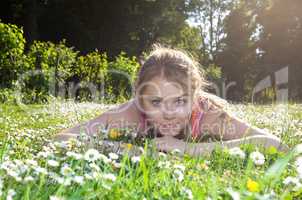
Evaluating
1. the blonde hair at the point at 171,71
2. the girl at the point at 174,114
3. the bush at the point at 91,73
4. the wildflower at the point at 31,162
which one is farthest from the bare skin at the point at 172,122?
the bush at the point at 91,73

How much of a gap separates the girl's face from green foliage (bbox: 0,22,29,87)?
35.9ft

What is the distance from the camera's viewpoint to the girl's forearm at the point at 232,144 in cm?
338

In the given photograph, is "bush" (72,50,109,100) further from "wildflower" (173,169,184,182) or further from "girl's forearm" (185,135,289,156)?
"wildflower" (173,169,184,182)

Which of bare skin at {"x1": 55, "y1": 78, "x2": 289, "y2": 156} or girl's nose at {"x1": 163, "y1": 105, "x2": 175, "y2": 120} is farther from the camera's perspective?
girl's nose at {"x1": 163, "y1": 105, "x2": 175, "y2": 120}

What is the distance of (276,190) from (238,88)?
145ft

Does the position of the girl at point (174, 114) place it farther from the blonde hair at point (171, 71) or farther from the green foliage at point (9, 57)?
the green foliage at point (9, 57)

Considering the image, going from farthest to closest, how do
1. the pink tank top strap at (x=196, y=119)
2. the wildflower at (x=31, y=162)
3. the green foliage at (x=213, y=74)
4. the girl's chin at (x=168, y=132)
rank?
the green foliage at (x=213, y=74), the pink tank top strap at (x=196, y=119), the girl's chin at (x=168, y=132), the wildflower at (x=31, y=162)

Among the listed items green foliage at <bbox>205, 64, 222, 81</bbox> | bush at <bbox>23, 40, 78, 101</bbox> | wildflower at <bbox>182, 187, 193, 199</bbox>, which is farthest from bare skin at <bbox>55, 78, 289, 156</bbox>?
green foliage at <bbox>205, 64, 222, 81</bbox>

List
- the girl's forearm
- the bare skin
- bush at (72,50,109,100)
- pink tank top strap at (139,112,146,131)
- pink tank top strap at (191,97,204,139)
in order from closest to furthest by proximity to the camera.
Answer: the girl's forearm, the bare skin, pink tank top strap at (191,97,204,139), pink tank top strap at (139,112,146,131), bush at (72,50,109,100)

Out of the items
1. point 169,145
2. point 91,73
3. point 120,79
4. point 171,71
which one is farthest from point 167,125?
point 91,73

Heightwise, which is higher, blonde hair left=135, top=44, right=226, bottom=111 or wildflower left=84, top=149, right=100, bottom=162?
blonde hair left=135, top=44, right=226, bottom=111

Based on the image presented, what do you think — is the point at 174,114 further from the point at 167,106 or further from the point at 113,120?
the point at 113,120

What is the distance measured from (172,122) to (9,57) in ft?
38.9

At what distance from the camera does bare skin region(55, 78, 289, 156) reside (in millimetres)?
3637
